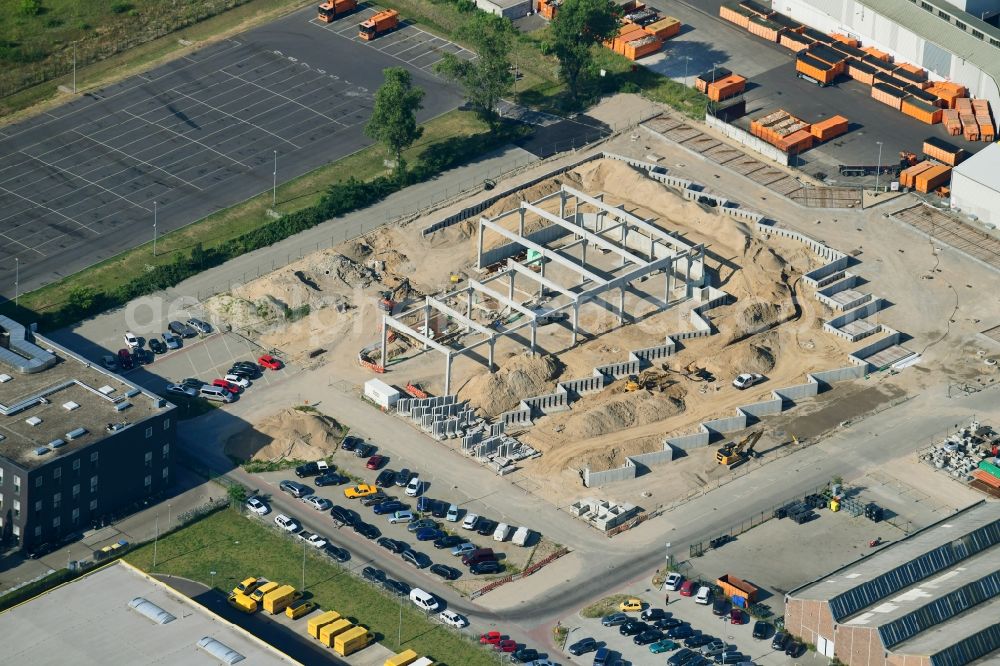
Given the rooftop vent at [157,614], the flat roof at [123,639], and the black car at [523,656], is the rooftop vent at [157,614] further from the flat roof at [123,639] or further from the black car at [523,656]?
the black car at [523,656]

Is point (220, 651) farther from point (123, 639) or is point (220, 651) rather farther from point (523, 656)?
point (523, 656)

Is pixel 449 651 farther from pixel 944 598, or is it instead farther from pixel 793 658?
pixel 944 598

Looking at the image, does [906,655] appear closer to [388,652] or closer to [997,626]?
[997,626]

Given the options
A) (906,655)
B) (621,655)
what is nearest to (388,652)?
(621,655)

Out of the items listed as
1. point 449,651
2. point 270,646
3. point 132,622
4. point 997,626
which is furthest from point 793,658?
point 132,622
